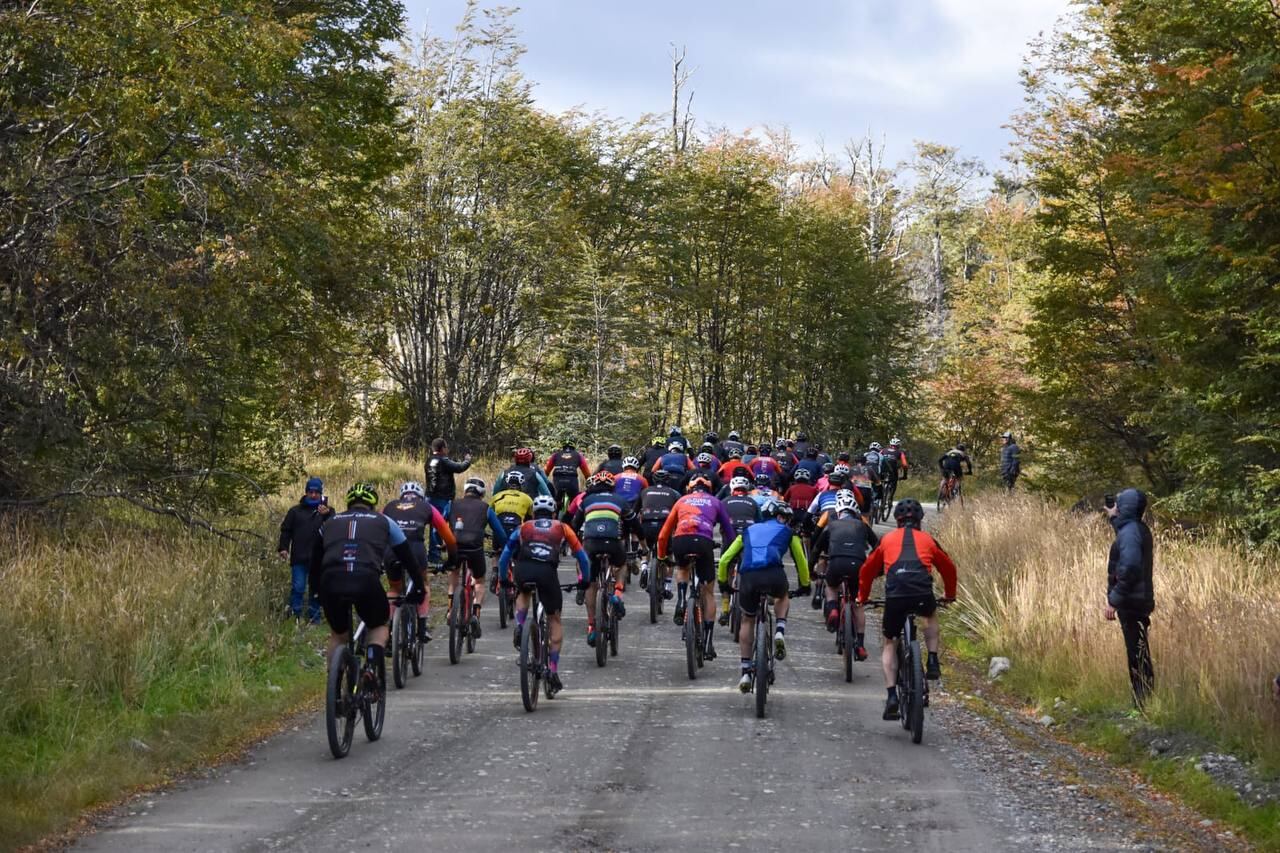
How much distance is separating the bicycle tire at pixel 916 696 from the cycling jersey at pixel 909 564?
0.52m

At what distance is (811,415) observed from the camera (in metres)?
50.3

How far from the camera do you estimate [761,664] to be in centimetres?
1191

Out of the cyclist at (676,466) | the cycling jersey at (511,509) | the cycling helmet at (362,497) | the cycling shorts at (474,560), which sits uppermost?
the cyclist at (676,466)

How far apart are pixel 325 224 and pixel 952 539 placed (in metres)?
11.9

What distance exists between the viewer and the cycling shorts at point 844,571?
46.4 ft

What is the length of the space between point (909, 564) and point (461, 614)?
5836 mm

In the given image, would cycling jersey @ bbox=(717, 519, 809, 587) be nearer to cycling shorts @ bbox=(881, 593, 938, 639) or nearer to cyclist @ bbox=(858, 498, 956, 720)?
cyclist @ bbox=(858, 498, 956, 720)

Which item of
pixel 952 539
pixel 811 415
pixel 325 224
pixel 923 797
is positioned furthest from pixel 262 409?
pixel 811 415

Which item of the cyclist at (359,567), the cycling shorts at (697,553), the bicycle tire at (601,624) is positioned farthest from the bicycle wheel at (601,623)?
the cyclist at (359,567)

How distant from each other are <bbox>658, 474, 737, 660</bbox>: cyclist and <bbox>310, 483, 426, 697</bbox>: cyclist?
14.2ft

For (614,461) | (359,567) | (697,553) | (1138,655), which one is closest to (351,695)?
(359,567)

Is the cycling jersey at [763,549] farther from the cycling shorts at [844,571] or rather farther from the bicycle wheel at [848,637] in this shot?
the bicycle wheel at [848,637]

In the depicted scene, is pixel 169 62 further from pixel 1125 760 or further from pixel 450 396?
pixel 450 396

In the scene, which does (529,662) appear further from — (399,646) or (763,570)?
(763,570)
